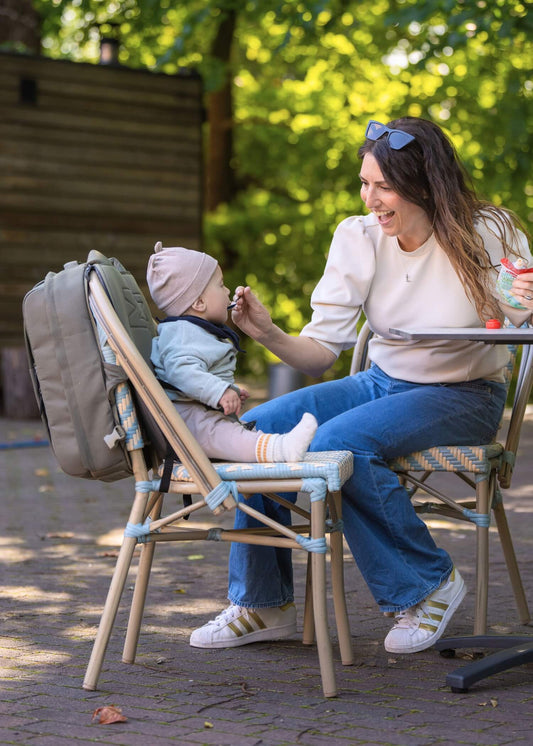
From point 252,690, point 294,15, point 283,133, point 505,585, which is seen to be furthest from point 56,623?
point 283,133

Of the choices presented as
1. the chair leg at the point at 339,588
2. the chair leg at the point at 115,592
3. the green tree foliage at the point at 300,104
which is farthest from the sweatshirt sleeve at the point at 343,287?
the green tree foliage at the point at 300,104

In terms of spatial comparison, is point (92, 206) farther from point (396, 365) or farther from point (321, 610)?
point (321, 610)

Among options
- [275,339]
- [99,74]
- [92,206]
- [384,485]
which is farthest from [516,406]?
[99,74]

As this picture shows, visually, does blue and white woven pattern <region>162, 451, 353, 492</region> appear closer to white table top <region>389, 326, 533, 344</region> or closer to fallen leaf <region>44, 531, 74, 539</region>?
white table top <region>389, 326, 533, 344</region>

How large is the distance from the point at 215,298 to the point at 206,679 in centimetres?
106

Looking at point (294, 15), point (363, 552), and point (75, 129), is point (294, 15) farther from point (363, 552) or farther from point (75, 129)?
point (363, 552)

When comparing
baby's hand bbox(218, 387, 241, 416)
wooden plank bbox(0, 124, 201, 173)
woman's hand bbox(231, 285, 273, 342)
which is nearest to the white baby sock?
baby's hand bbox(218, 387, 241, 416)

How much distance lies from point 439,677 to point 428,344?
1024mm

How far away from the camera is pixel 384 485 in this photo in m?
3.27

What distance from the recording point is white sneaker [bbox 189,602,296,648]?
3.54 meters

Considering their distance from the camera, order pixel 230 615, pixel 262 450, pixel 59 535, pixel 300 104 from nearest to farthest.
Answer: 1. pixel 262 450
2. pixel 230 615
3. pixel 59 535
4. pixel 300 104

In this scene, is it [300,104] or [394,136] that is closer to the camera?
[394,136]

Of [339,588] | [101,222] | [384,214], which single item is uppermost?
[384,214]

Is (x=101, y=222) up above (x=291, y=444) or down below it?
below
